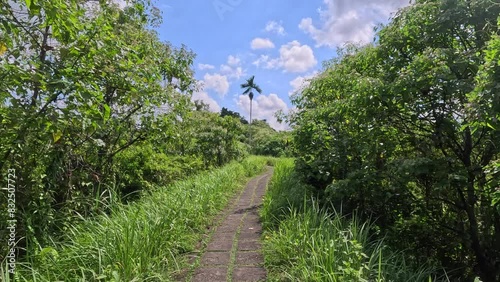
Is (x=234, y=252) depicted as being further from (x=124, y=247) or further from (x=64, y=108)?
(x=64, y=108)

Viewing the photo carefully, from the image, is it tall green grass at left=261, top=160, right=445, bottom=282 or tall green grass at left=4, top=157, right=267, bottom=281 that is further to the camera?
tall green grass at left=261, top=160, right=445, bottom=282

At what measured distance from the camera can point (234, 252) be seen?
4762 mm

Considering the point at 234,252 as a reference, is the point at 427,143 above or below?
above

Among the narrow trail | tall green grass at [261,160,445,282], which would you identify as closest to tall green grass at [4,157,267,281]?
the narrow trail

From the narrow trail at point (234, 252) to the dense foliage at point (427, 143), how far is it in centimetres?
142

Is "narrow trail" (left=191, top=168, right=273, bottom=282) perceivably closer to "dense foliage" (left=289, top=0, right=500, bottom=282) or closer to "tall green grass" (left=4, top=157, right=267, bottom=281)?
"tall green grass" (left=4, top=157, right=267, bottom=281)

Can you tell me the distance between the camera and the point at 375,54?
5.00 metres

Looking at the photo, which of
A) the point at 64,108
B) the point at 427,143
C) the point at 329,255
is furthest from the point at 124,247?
the point at 427,143

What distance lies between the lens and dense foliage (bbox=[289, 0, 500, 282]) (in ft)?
12.9

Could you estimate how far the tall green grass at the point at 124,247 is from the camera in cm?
321

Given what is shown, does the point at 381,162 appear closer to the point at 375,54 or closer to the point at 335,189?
the point at 335,189

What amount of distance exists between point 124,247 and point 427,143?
401cm

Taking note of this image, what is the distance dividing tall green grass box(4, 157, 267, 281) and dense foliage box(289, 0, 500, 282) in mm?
2227

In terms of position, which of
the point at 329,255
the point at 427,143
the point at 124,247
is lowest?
the point at 329,255
